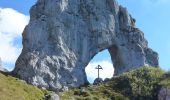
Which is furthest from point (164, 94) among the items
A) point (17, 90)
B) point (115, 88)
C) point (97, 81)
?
point (17, 90)

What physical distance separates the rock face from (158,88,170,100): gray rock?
1489 cm

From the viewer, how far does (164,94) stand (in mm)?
83875

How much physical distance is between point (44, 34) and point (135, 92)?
61.2ft

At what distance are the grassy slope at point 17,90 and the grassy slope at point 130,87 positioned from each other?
4.01 metres

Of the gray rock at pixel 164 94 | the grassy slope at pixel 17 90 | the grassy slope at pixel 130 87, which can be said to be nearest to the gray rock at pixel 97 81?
the grassy slope at pixel 130 87

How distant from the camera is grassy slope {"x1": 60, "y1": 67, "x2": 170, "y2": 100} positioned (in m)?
86.4

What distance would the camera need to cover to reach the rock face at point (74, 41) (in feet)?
295

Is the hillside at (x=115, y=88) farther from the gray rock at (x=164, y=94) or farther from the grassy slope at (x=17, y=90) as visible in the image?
the gray rock at (x=164, y=94)

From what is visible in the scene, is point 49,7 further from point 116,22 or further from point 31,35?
point 116,22

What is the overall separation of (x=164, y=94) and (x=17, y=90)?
74.0ft

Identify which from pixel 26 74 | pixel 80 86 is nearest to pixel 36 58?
pixel 26 74

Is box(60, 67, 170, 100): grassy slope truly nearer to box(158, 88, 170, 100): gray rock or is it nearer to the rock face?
box(158, 88, 170, 100): gray rock

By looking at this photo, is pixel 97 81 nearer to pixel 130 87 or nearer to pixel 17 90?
pixel 130 87

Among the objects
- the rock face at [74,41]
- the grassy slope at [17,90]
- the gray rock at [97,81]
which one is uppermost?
the rock face at [74,41]
